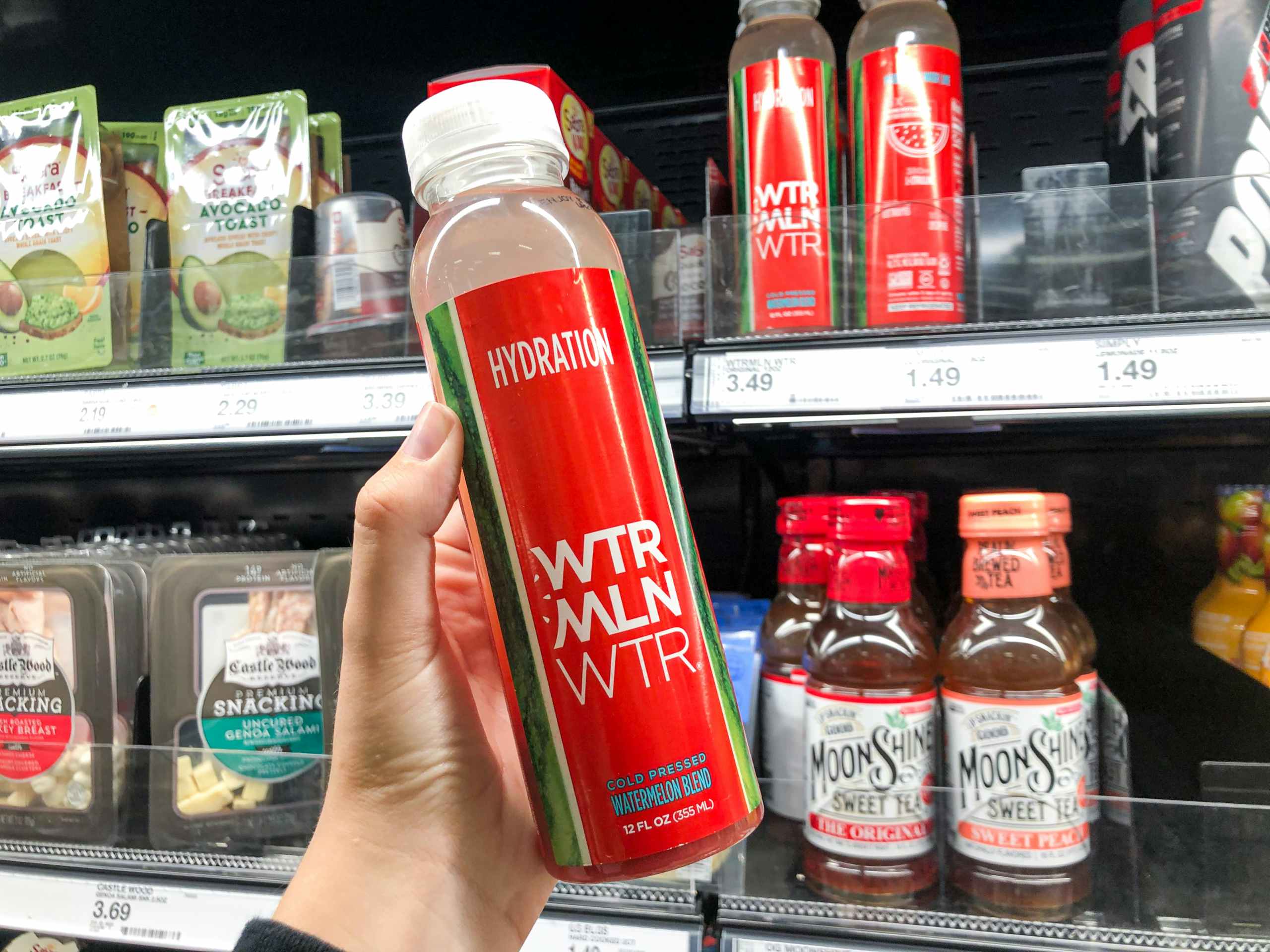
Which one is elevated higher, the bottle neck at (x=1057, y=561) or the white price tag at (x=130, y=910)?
the bottle neck at (x=1057, y=561)

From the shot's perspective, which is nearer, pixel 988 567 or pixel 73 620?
pixel 988 567

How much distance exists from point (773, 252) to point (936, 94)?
0.72 ft

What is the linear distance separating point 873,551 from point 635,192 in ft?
2.05

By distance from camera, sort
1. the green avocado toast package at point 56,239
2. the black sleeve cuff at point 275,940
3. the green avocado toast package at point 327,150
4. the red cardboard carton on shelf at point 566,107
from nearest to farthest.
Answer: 1. the black sleeve cuff at point 275,940
2. the red cardboard carton on shelf at point 566,107
3. the green avocado toast package at point 56,239
4. the green avocado toast package at point 327,150

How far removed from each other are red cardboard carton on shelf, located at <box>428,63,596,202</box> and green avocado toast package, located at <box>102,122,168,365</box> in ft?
1.66

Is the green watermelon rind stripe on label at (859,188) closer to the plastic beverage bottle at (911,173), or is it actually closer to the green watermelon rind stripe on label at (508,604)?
the plastic beverage bottle at (911,173)

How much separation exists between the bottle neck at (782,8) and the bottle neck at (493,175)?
0.45 metres

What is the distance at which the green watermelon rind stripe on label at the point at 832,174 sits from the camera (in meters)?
0.86

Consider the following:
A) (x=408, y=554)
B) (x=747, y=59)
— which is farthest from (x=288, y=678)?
(x=747, y=59)

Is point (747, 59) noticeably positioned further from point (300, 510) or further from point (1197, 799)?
point (300, 510)

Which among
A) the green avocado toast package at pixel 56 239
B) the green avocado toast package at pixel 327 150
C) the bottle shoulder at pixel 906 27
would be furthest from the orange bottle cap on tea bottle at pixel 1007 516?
the green avocado toast package at pixel 56 239

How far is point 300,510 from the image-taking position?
5.28ft

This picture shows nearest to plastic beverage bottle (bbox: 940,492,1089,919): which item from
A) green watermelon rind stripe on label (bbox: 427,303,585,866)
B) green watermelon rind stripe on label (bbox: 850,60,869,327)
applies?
green watermelon rind stripe on label (bbox: 850,60,869,327)

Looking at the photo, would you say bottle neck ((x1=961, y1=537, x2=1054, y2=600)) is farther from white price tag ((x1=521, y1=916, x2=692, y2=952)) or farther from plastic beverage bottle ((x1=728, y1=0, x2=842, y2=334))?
white price tag ((x1=521, y1=916, x2=692, y2=952))
